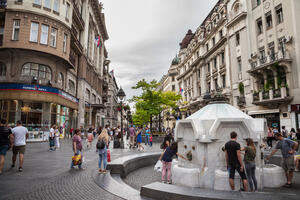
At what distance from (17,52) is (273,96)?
28.5 metres

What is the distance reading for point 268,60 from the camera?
22.9 metres

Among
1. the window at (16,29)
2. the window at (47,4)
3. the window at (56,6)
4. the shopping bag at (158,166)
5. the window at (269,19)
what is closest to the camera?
the shopping bag at (158,166)

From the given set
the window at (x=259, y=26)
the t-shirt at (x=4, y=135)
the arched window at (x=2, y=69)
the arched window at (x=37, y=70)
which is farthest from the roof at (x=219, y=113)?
the window at (x=259, y=26)

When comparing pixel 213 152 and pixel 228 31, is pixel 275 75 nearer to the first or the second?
pixel 228 31

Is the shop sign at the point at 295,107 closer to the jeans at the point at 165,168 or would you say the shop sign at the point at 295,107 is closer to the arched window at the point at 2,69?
the jeans at the point at 165,168

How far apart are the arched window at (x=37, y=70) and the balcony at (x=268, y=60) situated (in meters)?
25.1

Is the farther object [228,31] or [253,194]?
[228,31]

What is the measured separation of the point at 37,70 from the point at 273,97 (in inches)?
1054

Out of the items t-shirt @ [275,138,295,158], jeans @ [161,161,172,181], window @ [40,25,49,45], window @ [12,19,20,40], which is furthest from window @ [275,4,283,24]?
window @ [12,19,20,40]

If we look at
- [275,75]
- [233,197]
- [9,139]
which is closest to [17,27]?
[9,139]

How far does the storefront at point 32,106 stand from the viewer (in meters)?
20.3

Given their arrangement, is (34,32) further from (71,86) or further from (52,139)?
(52,139)

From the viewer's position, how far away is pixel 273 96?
2238 centimetres

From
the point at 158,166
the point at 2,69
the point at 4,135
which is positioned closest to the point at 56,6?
the point at 2,69
